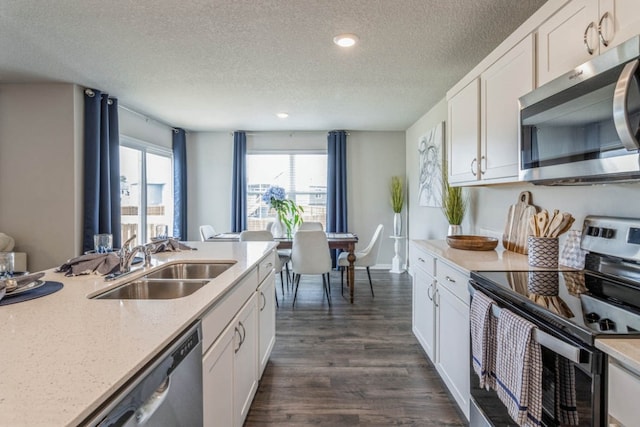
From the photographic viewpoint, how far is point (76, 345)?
854 millimetres

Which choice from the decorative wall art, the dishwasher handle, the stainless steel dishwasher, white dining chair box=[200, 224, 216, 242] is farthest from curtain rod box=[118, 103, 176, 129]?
the dishwasher handle

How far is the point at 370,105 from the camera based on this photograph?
421 centimetres

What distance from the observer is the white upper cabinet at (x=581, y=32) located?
118 centimetres

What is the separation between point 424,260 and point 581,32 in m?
1.59

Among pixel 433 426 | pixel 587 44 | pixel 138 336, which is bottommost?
pixel 433 426

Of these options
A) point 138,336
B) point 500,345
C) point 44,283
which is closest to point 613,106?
point 500,345

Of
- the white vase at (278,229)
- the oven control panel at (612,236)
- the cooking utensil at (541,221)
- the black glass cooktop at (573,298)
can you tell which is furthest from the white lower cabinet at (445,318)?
the white vase at (278,229)

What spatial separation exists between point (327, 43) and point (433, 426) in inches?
101

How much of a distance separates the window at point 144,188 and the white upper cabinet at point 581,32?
417cm

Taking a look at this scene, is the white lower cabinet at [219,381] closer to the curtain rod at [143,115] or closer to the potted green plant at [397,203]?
the curtain rod at [143,115]

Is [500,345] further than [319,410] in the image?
No

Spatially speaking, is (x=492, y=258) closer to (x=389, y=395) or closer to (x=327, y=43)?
(x=389, y=395)

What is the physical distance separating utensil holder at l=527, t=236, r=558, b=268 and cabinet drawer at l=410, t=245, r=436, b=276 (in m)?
0.64

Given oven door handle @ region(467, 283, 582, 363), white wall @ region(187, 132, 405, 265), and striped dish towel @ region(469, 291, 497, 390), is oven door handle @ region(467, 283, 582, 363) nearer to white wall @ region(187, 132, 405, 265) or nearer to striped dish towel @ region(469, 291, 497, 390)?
striped dish towel @ region(469, 291, 497, 390)
